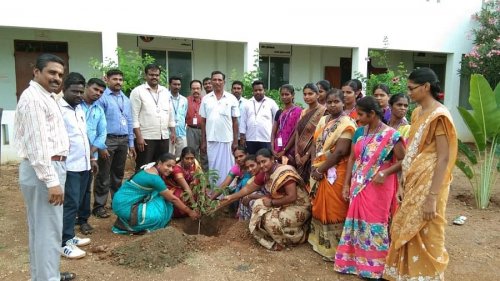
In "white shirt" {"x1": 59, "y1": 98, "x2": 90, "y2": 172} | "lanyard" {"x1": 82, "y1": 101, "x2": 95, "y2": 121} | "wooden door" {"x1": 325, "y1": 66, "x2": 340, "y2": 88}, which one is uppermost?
"wooden door" {"x1": 325, "y1": 66, "x2": 340, "y2": 88}

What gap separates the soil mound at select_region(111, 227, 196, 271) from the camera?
359 cm

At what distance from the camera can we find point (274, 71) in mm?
11539

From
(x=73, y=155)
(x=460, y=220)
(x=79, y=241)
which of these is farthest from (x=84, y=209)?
(x=460, y=220)

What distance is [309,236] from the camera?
13.6 ft

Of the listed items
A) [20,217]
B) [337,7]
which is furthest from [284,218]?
[337,7]

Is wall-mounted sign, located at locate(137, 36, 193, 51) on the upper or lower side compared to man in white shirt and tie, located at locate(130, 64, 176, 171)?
upper

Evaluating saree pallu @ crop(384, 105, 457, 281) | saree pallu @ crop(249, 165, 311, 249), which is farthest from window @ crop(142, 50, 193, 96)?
saree pallu @ crop(384, 105, 457, 281)

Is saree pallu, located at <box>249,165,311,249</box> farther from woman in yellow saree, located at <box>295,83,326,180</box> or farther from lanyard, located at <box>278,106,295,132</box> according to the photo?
lanyard, located at <box>278,106,295,132</box>

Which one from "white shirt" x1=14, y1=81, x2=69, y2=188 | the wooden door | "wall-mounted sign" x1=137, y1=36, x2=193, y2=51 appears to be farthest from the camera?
the wooden door

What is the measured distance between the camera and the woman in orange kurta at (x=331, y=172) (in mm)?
3686

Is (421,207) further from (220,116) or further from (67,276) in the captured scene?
(220,116)

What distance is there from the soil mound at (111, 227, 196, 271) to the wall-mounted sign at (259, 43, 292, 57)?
8130 millimetres

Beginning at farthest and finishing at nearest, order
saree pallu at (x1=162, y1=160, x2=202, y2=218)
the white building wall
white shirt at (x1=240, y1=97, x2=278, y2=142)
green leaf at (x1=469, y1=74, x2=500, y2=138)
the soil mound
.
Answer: the white building wall
white shirt at (x1=240, y1=97, x2=278, y2=142)
green leaf at (x1=469, y1=74, x2=500, y2=138)
saree pallu at (x1=162, y1=160, x2=202, y2=218)
the soil mound

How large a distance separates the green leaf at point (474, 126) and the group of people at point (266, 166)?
2010 mm
